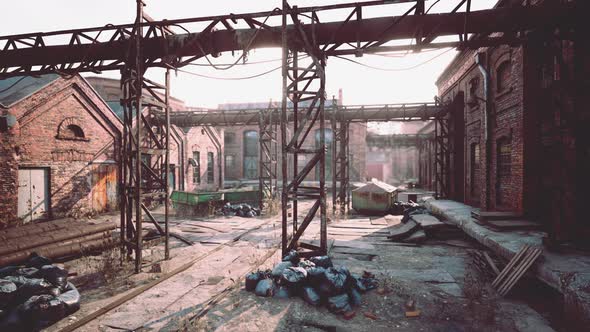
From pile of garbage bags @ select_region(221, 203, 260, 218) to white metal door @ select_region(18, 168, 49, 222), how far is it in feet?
24.3

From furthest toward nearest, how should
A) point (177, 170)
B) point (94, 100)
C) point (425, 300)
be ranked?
point (177, 170) → point (94, 100) → point (425, 300)

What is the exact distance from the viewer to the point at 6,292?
14.8 ft

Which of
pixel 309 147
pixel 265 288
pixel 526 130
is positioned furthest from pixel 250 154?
pixel 265 288

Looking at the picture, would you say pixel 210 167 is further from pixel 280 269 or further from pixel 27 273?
pixel 280 269

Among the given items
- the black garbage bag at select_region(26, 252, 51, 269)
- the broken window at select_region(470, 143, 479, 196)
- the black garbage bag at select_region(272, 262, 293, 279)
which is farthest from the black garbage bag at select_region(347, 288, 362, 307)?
the broken window at select_region(470, 143, 479, 196)

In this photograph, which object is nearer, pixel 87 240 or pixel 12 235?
pixel 12 235

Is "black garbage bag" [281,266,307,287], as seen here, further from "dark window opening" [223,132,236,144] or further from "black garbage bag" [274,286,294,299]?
"dark window opening" [223,132,236,144]

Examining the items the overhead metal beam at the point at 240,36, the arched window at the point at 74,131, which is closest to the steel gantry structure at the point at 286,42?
the overhead metal beam at the point at 240,36

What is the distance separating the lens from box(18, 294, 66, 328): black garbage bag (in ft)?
13.9

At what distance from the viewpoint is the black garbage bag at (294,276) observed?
528 cm

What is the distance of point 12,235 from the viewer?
6.92 m

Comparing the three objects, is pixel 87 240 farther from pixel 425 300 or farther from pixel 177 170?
pixel 177 170

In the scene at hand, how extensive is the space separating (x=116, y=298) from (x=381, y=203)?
480 inches

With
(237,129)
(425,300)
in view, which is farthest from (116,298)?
(237,129)
